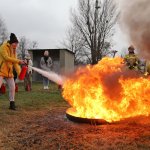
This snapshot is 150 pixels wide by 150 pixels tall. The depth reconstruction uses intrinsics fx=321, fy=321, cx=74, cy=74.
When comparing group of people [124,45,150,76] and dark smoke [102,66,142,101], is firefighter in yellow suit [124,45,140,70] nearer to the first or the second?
group of people [124,45,150,76]

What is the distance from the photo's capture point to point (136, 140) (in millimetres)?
6027

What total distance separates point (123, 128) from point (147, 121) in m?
0.88

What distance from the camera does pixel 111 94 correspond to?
24.7ft

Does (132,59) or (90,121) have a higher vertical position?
(132,59)

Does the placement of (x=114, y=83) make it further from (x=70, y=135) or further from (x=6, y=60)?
(x=6, y=60)

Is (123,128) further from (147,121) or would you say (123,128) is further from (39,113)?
(39,113)

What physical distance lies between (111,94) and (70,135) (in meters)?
1.61

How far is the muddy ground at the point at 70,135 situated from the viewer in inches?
225

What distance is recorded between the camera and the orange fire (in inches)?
294

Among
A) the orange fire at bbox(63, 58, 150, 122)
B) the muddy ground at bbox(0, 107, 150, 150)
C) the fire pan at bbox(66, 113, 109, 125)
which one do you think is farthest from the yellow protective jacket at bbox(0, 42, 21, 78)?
the fire pan at bbox(66, 113, 109, 125)

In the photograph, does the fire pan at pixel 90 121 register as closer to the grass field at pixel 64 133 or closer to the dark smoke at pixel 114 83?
the grass field at pixel 64 133

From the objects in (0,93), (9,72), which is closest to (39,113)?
(9,72)

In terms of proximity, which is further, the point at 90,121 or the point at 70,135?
the point at 90,121

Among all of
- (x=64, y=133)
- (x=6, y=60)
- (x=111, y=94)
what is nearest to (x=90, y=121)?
(x=111, y=94)
